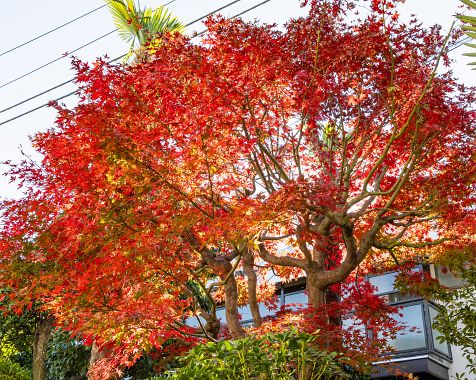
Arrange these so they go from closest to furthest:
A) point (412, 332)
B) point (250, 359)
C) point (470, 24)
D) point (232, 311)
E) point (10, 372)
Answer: point (470, 24), point (250, 359), point (232, 311), point (412, 332), point (10, 372)

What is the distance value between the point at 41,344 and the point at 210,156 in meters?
10.3

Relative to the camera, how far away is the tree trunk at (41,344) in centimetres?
1519

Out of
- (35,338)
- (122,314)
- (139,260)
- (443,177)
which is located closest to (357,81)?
(443,177)

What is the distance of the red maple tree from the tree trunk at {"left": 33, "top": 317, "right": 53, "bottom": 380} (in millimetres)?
7493

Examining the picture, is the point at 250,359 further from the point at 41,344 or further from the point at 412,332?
the point at 41,344

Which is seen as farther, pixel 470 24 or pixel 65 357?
pixel 65 357

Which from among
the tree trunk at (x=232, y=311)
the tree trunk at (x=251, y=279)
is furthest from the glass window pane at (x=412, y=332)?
the tree trunk at (x=232, y=311)

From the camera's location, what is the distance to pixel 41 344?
1552 cm

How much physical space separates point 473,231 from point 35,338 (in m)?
11.8

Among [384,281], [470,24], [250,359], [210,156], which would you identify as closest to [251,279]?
[210,156]

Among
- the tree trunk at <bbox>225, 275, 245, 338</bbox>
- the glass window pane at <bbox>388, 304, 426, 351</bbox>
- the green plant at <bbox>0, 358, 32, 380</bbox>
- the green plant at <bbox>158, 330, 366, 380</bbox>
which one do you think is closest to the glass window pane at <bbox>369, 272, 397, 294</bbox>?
the glass window pane at <bbox>388, 304, 426, 351</bbox>

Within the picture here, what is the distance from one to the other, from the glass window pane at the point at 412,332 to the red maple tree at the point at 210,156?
449cm

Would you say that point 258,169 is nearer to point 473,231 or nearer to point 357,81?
point 357,81

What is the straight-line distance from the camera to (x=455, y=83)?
8219 mm
